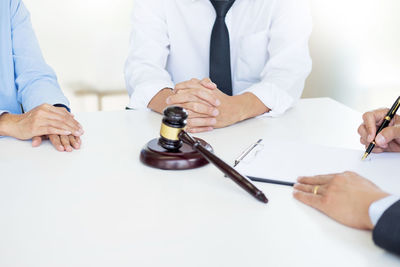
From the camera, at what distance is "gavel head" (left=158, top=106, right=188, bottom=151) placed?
890 mm

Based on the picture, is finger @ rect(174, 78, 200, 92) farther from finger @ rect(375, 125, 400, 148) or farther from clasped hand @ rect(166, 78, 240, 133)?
finger @ rect(375, 125, 400, 148)

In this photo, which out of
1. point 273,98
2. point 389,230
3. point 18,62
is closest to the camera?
point 389,230

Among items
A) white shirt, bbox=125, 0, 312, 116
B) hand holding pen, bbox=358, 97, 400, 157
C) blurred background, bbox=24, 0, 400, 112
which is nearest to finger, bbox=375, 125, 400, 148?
hand holding pen, bbox=358, 97, 400, 157

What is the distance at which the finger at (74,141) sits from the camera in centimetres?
101

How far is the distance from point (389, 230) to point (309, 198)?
0.17 meters

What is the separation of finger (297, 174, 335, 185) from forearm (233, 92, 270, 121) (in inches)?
18.2

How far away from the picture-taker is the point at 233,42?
1743 millimetres

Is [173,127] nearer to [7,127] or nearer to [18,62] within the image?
[7,127]

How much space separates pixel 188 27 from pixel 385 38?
43.8 inches

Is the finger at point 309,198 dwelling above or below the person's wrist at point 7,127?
above

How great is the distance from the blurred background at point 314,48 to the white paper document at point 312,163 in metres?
1.38

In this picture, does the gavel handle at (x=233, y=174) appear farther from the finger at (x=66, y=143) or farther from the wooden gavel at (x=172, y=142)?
the finger at (x=66, y=143)

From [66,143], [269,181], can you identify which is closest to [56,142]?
[66,143]

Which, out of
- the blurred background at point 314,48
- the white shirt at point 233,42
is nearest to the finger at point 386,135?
the white shirt at point 233,42
